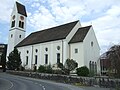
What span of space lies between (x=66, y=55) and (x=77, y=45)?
3537 millimetres

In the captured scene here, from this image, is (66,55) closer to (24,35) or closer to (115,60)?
(115,60)

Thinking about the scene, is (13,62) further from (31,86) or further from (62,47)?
(31,86)

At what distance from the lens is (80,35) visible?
45.4 metres

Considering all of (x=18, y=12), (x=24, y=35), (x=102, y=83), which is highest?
→ (x=18, y=12)

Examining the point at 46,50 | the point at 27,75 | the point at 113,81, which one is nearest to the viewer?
the point at 113,81

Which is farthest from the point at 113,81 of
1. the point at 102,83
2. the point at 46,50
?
the point at 46,50

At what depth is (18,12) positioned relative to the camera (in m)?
63.8

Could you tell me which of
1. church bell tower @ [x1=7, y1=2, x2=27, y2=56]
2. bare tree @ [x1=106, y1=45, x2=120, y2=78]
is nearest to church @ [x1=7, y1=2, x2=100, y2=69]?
church bell tower @ [x1=7, y1=2, x2=27, y2=56]

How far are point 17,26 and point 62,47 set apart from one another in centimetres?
2291

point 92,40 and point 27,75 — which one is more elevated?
point 92,40

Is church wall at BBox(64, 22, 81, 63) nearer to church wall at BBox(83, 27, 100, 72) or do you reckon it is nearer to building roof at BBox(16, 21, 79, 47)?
building roof at BBox(16, 21, 79, 47)

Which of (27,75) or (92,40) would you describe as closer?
(27,75)

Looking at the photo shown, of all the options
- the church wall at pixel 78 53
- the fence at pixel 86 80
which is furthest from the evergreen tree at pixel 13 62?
the church wall at pixel 78 53

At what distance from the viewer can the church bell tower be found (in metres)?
62.7
